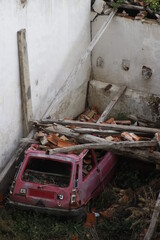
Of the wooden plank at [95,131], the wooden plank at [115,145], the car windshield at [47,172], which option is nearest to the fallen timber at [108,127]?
the wooden plank at [95,131]

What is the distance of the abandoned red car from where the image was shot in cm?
967

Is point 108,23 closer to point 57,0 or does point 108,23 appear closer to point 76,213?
point 57,0

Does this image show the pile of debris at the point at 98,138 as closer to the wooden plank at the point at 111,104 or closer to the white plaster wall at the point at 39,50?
the white plaster wall at the point at 39,50

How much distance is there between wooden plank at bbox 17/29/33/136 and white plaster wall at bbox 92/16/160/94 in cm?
314

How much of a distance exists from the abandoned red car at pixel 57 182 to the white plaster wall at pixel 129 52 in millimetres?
3341

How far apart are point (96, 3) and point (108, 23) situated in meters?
0.71

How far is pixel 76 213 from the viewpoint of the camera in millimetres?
9664

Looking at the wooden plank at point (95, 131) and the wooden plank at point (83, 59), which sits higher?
the wooden plank at point (83, 59)

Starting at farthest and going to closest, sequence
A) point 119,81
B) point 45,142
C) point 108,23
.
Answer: point 119,81 → point 108,23 → point 45,142

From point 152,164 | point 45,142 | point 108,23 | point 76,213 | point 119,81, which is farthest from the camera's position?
point 119,81

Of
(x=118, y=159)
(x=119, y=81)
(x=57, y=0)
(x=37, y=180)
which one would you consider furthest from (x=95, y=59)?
(x=37, y=180)

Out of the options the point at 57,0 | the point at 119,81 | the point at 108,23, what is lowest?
the point at 119,81

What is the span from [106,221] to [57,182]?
1.30 metres

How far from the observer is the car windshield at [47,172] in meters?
10.1
